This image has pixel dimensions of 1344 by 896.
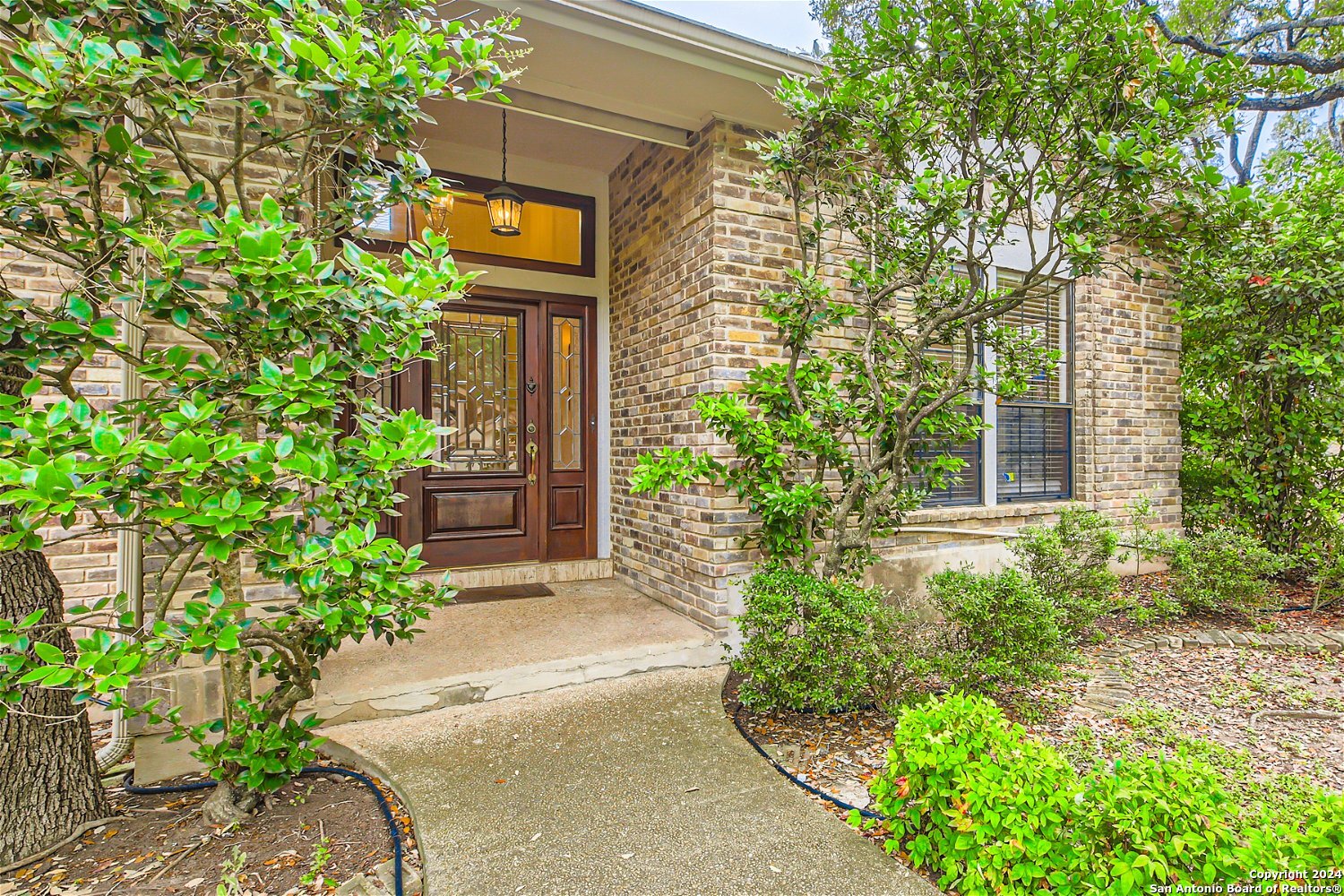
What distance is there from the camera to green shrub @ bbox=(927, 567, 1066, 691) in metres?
2.72

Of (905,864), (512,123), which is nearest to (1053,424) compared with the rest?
(905,864)

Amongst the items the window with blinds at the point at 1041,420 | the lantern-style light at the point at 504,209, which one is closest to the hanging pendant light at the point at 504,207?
the lantern-style light at the point at 504,209

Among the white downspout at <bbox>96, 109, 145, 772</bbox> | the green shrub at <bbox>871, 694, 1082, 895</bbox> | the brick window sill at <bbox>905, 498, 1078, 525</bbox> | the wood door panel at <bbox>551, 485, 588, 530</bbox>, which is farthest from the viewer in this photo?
the wood door panel at <bbox>551, 485, 588, 530</bbox>

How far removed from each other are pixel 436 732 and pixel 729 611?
5.20 ft

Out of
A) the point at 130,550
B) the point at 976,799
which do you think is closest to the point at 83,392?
the point at 130,550

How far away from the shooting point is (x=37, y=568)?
76.0 inches

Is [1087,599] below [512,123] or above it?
below

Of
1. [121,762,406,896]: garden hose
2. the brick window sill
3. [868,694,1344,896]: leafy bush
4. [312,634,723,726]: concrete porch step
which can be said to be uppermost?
the brick window sill

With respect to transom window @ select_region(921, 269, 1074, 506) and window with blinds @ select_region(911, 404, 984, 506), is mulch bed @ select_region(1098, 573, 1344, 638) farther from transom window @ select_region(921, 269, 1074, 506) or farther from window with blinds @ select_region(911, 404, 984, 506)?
window with blinds @ select_region(911, 404, 984, 506)

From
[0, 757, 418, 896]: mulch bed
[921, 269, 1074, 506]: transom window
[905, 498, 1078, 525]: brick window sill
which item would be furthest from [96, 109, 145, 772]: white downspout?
[921, 269, 1074, 506]: transom window

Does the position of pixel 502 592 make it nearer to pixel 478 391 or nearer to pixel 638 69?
pixel 478 391

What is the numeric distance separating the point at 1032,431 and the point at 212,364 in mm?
5368

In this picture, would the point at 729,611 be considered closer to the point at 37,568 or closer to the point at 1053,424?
the point at 37,568

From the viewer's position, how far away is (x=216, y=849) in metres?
1.92
